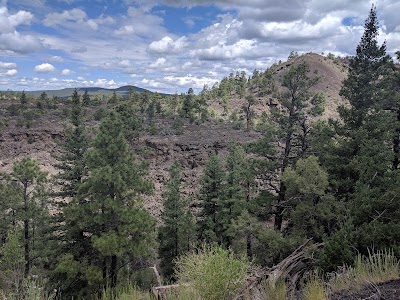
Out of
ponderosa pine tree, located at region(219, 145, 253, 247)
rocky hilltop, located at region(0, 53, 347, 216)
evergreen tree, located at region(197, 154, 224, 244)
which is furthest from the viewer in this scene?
rocky hilltop, located at region(0, 53, 347, 216)

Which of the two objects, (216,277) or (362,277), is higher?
(216,277)

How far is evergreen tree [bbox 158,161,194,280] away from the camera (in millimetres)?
22125

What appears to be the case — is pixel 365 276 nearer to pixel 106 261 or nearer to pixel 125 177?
pixel 125 177

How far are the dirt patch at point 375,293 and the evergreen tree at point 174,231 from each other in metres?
17.3

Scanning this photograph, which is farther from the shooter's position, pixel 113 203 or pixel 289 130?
pixel 289 130

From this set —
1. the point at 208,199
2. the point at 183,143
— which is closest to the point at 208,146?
the point at 183,143

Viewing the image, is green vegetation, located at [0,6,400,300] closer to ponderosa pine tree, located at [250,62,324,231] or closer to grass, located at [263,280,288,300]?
ponderosa pine tree, located at [250,62,324,231]

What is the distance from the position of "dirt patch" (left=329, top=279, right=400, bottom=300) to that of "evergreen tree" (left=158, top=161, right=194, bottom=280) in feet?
56.8

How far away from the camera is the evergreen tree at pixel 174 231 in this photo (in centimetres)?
2212

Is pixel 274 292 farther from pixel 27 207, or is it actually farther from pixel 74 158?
pixel 27 207

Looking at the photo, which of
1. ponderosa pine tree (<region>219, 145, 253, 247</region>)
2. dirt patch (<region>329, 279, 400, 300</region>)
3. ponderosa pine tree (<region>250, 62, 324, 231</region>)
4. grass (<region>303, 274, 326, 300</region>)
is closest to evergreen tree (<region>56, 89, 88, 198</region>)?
ponderosa pine tree (<region>219, 145, 253, 247</region>)

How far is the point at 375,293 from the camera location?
4.80 m

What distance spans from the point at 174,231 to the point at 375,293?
18.4 m

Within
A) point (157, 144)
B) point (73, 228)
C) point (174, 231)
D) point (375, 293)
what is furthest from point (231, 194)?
point (157, 144)
